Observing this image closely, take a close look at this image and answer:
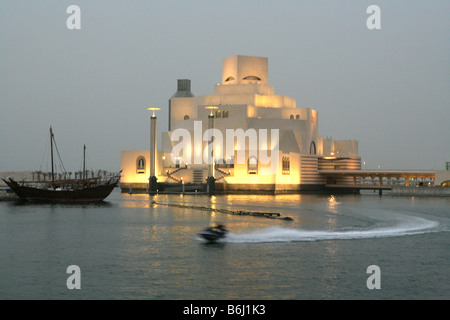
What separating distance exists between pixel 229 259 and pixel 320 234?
477 inches

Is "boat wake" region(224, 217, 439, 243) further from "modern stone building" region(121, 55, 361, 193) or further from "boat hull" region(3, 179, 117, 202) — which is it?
"modern stone building" region(121, 55, 361, 193)

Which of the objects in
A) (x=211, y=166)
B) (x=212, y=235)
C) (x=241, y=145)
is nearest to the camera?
(x=212, y=235)

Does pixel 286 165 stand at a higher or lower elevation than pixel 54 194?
higher

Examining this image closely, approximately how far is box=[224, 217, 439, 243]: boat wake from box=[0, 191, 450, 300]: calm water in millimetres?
68

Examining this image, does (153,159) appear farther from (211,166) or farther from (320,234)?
(320,234)

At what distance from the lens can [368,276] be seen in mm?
24781

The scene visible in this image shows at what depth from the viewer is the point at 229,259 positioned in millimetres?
28344

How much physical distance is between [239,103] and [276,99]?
26.8 ft

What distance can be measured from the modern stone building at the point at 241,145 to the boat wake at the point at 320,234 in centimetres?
6487

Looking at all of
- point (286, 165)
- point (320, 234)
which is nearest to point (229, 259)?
point (320, 234)
